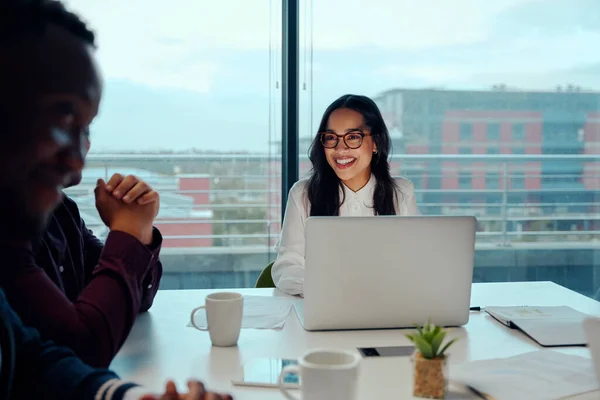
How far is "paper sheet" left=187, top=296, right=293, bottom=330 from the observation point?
1370 mm

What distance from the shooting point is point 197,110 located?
351 centimetres

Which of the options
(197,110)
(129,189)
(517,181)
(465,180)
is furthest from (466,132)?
(129,189)

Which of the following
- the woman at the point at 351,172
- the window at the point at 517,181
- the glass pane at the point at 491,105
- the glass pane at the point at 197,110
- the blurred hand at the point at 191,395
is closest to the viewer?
the blurred hand at the point at 191,395

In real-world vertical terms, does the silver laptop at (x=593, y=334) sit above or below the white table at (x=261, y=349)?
above

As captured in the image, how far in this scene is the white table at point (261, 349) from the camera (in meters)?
1.02

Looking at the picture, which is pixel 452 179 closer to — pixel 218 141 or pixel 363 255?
pixel 218 141

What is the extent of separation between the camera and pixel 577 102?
4047 mm

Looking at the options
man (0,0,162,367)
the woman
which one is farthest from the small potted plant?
the woman

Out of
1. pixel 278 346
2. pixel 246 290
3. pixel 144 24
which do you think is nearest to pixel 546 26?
pixel 144 24

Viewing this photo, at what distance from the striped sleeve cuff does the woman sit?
1358 millimetres

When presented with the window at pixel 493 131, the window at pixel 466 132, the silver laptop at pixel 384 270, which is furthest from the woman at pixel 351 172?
the window at pixel 493 131

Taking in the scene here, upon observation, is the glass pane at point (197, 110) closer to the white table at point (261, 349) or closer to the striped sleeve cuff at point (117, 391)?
the white table at point (261, 349)

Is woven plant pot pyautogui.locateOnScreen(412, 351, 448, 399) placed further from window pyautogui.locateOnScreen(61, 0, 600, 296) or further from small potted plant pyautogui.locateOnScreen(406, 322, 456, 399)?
window pyautogui.locateOnScreen(61, 0, 600, 296)

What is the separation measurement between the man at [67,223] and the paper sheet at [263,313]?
0.17 metres
